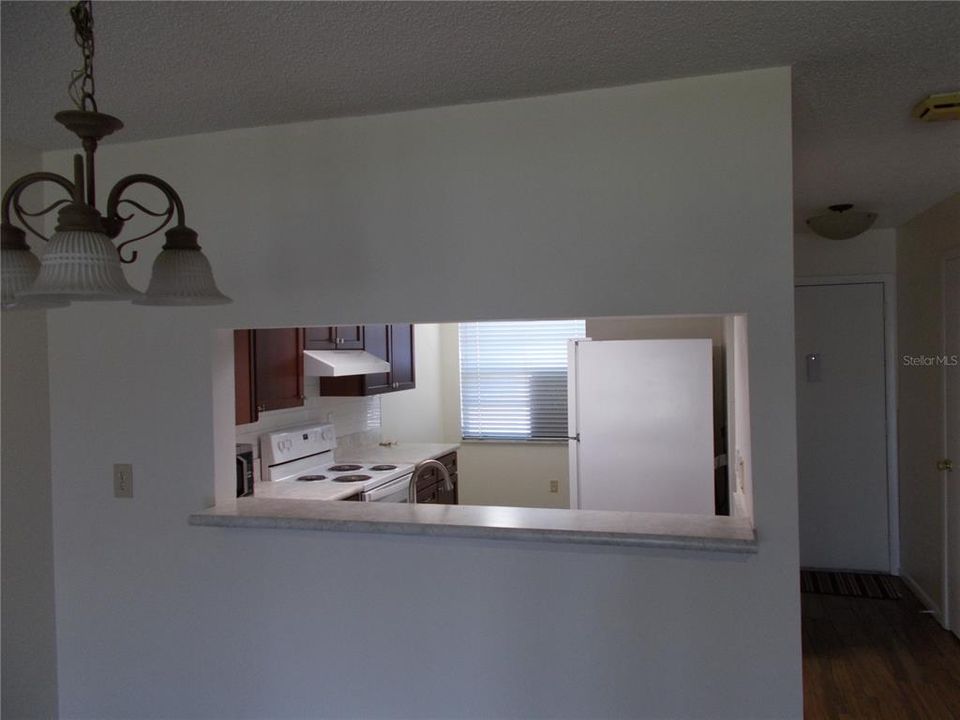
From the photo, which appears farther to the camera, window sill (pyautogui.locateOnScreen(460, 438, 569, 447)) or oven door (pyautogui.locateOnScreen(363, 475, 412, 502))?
window sill (pyautogui.locateOnScreen(460, 438, 569, 447))

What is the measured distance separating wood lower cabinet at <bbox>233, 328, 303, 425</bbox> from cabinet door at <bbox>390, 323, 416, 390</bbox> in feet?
3.98

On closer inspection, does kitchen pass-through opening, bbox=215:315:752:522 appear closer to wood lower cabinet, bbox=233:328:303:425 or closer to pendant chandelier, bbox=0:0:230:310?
wood lower cabinet, bbox=233:328:303:425

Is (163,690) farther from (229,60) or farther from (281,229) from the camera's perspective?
(229,60)

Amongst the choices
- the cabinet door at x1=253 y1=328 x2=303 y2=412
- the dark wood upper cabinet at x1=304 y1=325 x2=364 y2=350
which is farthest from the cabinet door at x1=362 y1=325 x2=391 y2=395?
the cabinet door at x1=253 y1=328 x2=303 y2=412

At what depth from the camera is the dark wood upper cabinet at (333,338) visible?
11.7 feet

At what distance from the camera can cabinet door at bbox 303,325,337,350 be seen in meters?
3.53

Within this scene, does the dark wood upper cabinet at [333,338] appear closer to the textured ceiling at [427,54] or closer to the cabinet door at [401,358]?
the cabinet door at [401,358]

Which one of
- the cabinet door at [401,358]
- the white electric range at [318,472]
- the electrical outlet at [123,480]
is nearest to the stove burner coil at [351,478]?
the white electric range at [318,472]

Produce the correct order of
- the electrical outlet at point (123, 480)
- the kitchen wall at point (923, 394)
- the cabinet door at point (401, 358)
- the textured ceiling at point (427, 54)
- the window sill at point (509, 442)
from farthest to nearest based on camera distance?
the window sill at point (509, 442)
the cabinet door at point (401, 358)
the kitchen wall at point (923, 394)
the electrical outlet at point (123, 480)
the textured ceiling at point (427, 54)

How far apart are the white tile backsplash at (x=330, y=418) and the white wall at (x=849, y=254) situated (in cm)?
307

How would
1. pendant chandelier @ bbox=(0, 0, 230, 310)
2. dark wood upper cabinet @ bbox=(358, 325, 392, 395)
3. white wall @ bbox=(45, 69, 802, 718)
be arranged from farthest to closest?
dark wood upper cabinet @ bbox=(358, 325, 392, 395), white wall @ bbox=(45, 69, 802, 718), pendant chandelier @ bbox=(0, 0, 230, 310)

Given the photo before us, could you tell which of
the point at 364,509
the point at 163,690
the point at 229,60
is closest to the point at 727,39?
the point at 229,60

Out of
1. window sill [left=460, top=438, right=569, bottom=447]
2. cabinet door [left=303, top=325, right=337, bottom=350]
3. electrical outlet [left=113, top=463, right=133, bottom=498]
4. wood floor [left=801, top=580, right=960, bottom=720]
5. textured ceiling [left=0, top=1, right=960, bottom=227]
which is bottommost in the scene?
wood floor [left=801, top=580, right=960, bottom=720]

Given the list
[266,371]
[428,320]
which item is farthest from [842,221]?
[266,371]
